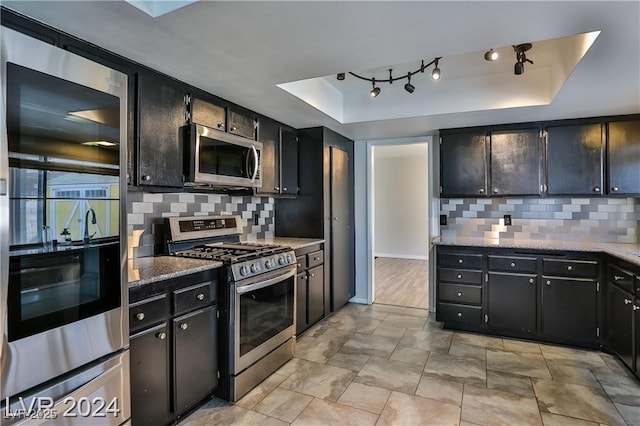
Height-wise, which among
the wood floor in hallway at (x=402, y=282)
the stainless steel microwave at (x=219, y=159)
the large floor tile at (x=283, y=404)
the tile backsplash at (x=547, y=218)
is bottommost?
the large floor tile at (x=283, y=404)

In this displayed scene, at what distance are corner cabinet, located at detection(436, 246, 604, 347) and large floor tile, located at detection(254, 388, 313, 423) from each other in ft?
6.36

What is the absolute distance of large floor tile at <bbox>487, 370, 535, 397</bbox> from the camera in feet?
7.91

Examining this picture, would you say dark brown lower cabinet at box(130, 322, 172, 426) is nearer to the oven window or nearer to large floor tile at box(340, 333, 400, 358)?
the oven window

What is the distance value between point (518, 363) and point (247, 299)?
2272 millimetres

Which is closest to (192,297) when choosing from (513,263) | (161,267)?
(161,267)

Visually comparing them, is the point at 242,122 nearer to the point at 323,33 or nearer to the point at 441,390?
the point at 323,33

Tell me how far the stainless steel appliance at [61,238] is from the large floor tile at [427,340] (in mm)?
2443

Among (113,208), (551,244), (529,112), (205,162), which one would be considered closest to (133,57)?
(205,162)

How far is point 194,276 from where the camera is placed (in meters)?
2.12

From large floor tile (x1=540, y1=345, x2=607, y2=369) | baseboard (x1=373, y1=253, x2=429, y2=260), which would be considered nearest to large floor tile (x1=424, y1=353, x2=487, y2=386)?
large floor tile (x1=540, y1=345, x2=607, y2=369)

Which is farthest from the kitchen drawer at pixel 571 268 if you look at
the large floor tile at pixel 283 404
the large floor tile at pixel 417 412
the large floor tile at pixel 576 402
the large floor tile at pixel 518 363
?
the large floor tile at pixel 283 404

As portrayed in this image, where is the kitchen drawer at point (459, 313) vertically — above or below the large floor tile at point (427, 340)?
above

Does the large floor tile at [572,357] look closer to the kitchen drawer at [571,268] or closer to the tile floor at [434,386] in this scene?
the tile floor at [434,386]

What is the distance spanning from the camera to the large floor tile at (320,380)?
240 cm
